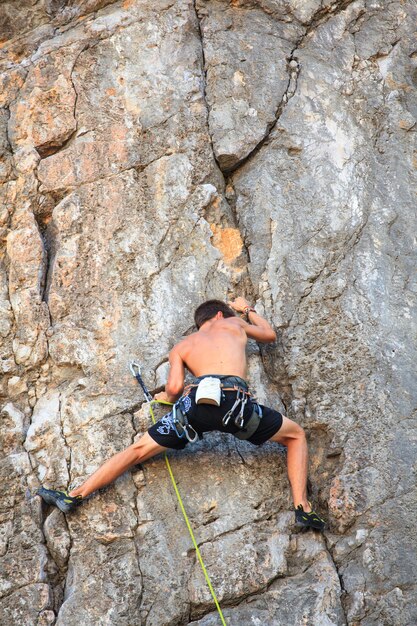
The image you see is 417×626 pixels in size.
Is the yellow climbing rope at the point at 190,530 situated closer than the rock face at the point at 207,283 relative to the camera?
Yes

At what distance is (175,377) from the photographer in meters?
7.88

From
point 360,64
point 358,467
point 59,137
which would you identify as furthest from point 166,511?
point 360,64

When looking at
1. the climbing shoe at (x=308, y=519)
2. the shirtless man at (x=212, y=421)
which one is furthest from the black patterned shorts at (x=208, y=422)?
the climbing shoe at (x=308, y=519)

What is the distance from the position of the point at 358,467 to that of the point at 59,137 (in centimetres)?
424

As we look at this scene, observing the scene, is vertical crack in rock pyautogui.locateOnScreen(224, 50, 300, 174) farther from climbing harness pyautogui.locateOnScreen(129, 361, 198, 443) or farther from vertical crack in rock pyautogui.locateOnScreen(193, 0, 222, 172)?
climbing harness pyautogui.locateOnScreen(129, 361, 198, 443)

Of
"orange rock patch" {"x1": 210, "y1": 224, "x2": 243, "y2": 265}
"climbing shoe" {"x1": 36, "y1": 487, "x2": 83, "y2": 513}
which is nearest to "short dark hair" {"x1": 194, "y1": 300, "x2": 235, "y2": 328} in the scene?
"orange rock patch" {"x1": 210, "y1": 224, "x2": 243, "y2": 265}

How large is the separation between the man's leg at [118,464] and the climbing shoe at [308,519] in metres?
1.18

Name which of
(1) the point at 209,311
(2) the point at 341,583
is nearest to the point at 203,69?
(1) the point at 209,311

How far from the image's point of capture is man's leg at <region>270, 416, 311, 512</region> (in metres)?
7.67

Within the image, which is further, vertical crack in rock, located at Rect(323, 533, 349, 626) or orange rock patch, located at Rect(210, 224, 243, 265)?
orange rock patch, located at Rect(210, 224, 243, 265)

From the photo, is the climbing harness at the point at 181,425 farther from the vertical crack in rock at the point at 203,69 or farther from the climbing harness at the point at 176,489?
the vertical crack in rock at the point at 203,69

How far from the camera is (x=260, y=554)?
24.7 feet

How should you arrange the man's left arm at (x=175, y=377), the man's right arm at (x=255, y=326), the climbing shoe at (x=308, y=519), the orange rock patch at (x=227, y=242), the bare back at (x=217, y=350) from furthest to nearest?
the orange rock patch at (x=227, y=242) < the man's right arm at (x=255, y=326) < the man's left arm at (x=175, y=377) < the bare back at (x=217, y=350) < the climbing shoe at (x=308, y=519)

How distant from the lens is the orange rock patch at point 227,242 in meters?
8.91
